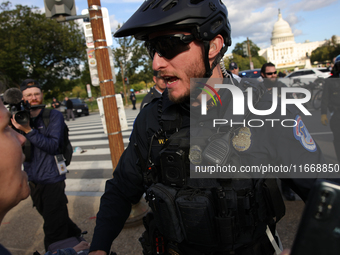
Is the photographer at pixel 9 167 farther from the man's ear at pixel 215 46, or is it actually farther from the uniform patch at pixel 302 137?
the uniform patch at pixel 302 137

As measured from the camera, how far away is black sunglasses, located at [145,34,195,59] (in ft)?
5.27

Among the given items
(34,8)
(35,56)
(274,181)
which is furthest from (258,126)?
(34,8)

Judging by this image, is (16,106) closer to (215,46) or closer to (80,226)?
(80,226)

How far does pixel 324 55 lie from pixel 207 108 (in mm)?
80999

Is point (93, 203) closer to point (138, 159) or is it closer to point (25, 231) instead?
point (25, 231)

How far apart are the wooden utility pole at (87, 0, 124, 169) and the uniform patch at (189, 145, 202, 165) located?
2430 millimetres

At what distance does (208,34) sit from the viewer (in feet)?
5.31

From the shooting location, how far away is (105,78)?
3557 millimetres

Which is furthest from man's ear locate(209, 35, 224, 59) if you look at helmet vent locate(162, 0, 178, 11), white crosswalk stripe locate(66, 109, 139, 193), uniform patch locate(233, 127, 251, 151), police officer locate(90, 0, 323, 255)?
white crosswalk stripe locate(66, 109, 139, 193)

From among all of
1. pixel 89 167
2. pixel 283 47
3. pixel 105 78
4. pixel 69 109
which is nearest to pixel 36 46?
pixel 69 109

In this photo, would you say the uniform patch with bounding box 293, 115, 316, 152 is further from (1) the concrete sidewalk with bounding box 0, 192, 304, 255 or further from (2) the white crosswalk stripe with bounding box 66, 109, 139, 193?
(2) the white crosswalk stripe with bounding box 66, 109, 139, 193

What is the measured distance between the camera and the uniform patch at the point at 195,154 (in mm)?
1425

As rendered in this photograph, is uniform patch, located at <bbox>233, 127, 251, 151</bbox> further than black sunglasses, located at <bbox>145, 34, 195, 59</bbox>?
No

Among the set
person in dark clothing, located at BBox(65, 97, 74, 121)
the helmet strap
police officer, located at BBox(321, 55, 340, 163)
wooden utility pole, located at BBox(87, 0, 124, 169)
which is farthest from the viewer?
person in dark clothing, located at BBox(65, 97, 74, 121)
